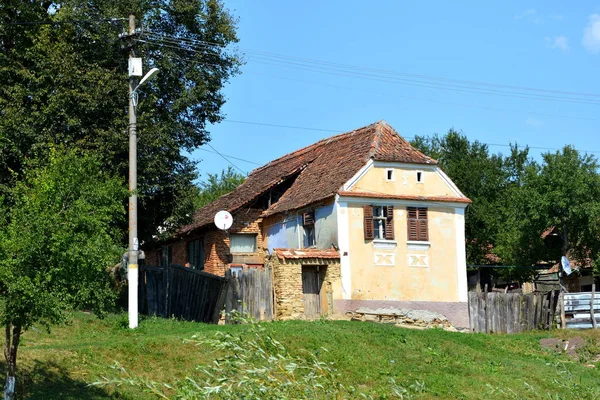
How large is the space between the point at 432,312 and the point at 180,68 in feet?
40.9

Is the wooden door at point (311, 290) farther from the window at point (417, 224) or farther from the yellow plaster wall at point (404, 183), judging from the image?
the window at point (417, 224)

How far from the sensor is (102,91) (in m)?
28.4

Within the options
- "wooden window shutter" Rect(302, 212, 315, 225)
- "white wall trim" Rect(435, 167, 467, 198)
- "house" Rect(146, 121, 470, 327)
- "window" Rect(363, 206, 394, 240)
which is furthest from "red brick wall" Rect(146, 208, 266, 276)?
"white wall trim" Rect(435, 167, 467, 198)

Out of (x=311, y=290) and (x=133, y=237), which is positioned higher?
(x=133, y=237)

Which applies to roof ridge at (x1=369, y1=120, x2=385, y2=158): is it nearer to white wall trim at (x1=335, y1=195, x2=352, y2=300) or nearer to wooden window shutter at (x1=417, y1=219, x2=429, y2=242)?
white wall trim at (x1=335, y1=195, x2=352, y2=300)

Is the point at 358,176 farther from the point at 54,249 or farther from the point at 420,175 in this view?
the point at 54,249

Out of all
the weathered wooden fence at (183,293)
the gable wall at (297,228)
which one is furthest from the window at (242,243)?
the weathered wooden fence at (183,293)

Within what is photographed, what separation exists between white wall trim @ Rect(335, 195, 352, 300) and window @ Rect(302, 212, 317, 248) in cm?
192

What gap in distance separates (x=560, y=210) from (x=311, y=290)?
660 inches

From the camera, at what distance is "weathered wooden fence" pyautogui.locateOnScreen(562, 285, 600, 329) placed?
3238 cm

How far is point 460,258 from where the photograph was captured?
32.8 metres

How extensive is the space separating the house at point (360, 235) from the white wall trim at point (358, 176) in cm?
4

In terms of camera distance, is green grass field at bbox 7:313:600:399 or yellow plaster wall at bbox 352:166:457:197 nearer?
green grass field at bbox 7:313:600:399

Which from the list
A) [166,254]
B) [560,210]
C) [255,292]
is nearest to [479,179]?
[560,210]
